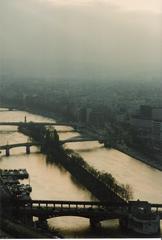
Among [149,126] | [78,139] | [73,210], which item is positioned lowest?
[73,210]

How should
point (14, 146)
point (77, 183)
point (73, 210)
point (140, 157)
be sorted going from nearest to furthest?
point (73, 210) < point (77, 183) < point (140, 157) < point (14, 146)

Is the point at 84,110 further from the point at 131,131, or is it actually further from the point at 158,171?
the point at 158,171

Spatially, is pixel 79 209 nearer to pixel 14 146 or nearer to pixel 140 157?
pixel 140 157

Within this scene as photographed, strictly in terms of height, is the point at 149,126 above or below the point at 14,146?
above

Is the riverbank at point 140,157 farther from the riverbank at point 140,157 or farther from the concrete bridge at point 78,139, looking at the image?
the concrete bridge at point 78,139

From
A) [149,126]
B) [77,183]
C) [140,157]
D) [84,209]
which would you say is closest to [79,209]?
[84,209]

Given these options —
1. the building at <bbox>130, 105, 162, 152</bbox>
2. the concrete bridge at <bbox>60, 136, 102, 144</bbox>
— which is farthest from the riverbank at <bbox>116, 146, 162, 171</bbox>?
the concrete bridge at <bbox>60, 136, 102, 144</bbox>

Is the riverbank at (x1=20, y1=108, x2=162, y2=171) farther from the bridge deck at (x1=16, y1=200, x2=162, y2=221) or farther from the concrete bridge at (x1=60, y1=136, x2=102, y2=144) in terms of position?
the bridge deck at (x1=16, y1=200, x2=162, y2=221)
